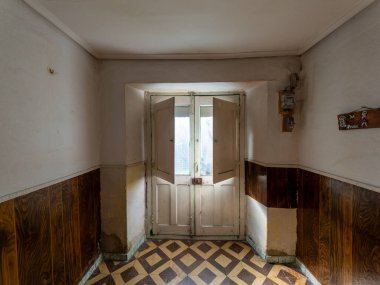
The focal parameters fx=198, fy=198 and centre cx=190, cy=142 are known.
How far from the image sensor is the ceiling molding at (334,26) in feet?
4.15

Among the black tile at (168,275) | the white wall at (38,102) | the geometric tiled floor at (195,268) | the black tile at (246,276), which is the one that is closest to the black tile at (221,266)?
the geometric tiled floor at (195,268)

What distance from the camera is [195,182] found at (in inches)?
101

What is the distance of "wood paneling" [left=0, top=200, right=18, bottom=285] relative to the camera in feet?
3.46

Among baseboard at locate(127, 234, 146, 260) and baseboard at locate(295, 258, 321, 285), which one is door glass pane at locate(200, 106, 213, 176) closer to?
baseboard at locate(127, 234, 146, 260)

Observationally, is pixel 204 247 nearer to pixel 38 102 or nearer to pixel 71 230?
pixel 71 230

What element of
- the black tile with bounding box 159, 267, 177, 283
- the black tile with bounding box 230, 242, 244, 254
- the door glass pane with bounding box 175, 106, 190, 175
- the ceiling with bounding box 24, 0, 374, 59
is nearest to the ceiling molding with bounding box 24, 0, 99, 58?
the ceiling with bounding box 24, 0, 374, 59

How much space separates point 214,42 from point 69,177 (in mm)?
1699

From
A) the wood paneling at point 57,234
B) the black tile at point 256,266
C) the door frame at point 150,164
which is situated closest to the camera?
the wood paneling at point 57,234

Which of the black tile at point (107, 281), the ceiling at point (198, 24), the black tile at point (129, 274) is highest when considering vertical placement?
the ceiling at point (198, 24)

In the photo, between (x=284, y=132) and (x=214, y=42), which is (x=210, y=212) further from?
(x=214, y=42)

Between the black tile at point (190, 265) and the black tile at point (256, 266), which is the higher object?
the black tile at point (190, 265)

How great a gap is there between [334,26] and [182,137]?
5.94 feet

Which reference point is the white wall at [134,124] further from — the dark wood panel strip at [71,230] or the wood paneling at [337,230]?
the wood paneling at [337,230]

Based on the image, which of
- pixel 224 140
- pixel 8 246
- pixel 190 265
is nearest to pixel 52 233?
pixel 8 246
